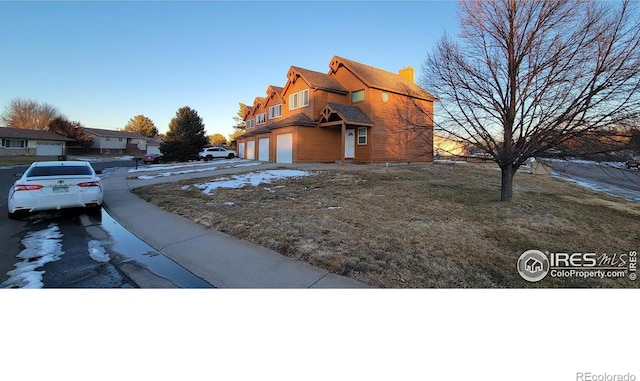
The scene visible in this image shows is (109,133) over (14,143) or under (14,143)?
over

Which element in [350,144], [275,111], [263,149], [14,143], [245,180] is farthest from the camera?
[14,143]

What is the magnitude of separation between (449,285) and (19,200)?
805cm

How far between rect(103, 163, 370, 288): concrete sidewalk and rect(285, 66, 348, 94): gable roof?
1553 cm

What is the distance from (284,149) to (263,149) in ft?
12.6

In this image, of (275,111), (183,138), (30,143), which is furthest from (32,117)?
(275,111)

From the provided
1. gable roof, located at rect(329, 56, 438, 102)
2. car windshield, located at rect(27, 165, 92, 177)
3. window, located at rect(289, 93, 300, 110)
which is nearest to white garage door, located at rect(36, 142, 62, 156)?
window, located at rect(289, 93, 300, 110)

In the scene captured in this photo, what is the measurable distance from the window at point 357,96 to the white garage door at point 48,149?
151 feet

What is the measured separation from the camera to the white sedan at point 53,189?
5.75 meters

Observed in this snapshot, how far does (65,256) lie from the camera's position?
412cm

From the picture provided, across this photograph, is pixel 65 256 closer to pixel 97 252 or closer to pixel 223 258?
pixel 97 252

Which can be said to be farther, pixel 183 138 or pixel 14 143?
pixel 14 143

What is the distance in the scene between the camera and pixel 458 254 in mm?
3994

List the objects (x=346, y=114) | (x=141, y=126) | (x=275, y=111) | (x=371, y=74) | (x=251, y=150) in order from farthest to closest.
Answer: (x=141, y=126) < (x=251, y=150) < (x=275, y=111) < (x=371, y=74) < (x=346, y=114)

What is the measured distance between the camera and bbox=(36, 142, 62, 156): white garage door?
39844 mm
